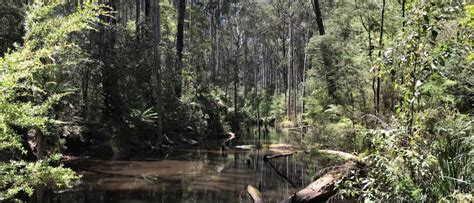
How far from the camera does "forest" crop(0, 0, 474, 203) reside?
14.5 feet

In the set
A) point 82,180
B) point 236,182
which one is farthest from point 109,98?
point 236,182

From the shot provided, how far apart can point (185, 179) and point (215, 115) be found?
626 inches

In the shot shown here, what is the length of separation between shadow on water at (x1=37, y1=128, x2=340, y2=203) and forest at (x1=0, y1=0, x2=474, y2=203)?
57 millimetres

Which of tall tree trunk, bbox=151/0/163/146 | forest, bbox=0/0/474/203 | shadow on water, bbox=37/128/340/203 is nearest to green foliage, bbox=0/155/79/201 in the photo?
forest, bbox=0/0/474/203

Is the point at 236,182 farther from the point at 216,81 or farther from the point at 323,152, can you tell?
the point at 216,81

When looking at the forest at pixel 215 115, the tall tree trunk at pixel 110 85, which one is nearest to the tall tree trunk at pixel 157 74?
the forest at pixel 215 115

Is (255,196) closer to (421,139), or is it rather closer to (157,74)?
(421,139)

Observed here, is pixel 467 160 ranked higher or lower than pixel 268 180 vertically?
higher

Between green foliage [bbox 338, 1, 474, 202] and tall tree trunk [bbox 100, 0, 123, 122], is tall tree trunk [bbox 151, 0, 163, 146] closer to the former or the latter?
tall tree trunk [bbox 100, 0, 123, 122]

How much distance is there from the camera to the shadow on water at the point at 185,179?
1043 cm

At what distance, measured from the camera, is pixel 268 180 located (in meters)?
13.1

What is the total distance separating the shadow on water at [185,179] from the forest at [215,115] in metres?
0.06

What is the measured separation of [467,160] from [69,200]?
8455 millimetres

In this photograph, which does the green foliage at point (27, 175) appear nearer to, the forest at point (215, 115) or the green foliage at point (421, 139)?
the forest at point (215, 115)
